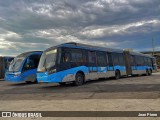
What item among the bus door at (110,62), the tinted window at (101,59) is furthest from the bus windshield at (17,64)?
the bus door at (110,62)

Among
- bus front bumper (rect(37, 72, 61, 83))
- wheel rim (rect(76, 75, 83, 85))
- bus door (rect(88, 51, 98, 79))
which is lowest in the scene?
wheel rim (rect(76, 75, 83, 85))

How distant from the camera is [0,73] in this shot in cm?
2669

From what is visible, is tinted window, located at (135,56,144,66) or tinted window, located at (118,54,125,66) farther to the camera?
tinted window, located at (135,56,144,66)

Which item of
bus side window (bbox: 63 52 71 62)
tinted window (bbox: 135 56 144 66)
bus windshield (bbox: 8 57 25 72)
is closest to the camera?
bus side window (bbox: 63 52 71 62)

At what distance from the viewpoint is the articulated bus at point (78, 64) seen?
14445 millimetres

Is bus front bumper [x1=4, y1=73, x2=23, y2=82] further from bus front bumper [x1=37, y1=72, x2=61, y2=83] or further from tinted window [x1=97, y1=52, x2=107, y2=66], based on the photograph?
tinted window [x1=97, y1=52, x2=107, y2=66]

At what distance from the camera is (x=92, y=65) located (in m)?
17.9

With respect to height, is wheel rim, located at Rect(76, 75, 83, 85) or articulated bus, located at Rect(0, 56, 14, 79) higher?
articulated bus, located at Rect(0, 56, 14, 79)

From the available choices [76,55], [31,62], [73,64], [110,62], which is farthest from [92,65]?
[31,62]

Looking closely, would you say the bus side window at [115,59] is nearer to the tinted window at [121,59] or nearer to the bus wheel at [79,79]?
the tinted window at [121,59]

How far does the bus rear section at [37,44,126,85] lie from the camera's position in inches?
567

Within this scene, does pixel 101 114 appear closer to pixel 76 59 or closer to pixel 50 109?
pixel 50 109

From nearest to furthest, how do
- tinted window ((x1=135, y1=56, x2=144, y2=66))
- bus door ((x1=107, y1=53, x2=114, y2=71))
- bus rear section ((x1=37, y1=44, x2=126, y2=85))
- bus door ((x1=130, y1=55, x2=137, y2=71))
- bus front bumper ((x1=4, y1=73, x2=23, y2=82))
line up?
bus rear section ((x1=37, y1=44, x2=126, y2=85)) < bus front bumper ((x1=4, y1=73, x2=23, y2=82)) < bus door ((x1=107, y1=53, x2=114, y2=71)) < bus door ((x1=130, y1=55, x2=137, y2=71)) < tinted window ((x1=135, y1=56, x2=144, y2=66))

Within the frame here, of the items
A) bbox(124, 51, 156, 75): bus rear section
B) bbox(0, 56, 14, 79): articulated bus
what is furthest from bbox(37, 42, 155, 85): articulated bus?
bbox(0, 56, 14, 79): articulated bus
